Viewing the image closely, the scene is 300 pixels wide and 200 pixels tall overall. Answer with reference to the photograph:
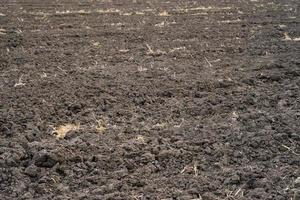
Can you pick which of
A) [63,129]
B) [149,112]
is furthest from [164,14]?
[63,129]

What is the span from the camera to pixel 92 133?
701 centimetres

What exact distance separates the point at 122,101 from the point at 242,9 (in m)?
11.2

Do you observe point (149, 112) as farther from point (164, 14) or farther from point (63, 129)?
point (164, 14)

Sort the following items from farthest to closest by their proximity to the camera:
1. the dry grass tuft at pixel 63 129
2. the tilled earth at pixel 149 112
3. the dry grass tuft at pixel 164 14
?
the dry grass tuft at pixel 164 14
the dry grass tuft at pixel 63 129
the tilled earth at pixel 149 112

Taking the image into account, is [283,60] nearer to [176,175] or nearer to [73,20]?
[176,175]

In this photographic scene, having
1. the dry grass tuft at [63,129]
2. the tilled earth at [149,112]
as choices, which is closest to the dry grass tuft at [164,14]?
the tilled earth at [149,112]

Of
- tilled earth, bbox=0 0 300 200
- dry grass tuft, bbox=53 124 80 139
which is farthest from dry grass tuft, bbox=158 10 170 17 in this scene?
dry grass tuft, bbox=53 124 80 139

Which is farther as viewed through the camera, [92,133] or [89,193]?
[92,133]

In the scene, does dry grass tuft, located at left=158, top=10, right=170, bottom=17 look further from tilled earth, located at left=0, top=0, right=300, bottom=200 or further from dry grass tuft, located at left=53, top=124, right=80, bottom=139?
dry grass tuft, located at left=53, top=124, right=80, bottom=139

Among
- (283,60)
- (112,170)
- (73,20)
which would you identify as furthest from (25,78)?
(73,20)

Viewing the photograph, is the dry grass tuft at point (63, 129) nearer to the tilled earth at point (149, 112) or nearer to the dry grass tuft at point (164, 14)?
the tilled earth at point (149, 112)

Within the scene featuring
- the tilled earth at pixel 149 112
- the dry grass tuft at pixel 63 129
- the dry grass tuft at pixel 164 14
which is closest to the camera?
the tilled earth at pixel 149 112

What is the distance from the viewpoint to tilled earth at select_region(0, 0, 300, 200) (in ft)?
18.8

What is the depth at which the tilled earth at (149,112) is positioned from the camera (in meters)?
5.73
